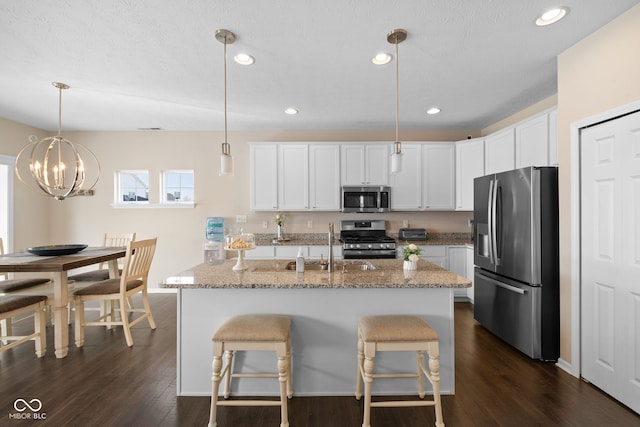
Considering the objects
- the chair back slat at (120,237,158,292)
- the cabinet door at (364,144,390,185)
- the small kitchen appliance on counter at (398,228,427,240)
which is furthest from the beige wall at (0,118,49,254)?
the small kitchen appliance on counter at (398,228,427,240)

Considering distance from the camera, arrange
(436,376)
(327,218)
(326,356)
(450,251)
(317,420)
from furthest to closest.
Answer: (327,218)
(450,251)
(326,356)
(317,420)
(436,376)

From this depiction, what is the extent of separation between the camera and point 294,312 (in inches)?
83.2

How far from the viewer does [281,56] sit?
8.27 feet

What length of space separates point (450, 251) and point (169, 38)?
400cm

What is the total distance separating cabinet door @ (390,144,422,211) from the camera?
14.9ft

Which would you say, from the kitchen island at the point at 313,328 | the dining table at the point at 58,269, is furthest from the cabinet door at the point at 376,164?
the dining table at the point at 58,269

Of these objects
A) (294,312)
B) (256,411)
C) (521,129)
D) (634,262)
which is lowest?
(256,411)

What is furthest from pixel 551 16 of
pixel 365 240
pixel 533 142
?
pixel 365 240

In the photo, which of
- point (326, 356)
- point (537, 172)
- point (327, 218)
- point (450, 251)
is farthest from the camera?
point (327, 218)

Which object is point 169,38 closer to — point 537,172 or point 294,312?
point 294,312

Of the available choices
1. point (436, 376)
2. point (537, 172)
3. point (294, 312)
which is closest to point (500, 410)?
point (436, 376)

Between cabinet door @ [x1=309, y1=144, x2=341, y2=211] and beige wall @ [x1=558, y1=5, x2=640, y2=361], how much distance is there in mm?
2673

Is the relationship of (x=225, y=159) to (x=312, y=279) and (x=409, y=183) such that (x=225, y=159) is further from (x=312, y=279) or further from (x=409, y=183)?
(x=409, y=183)

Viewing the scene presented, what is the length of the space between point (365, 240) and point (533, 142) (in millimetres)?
2271
